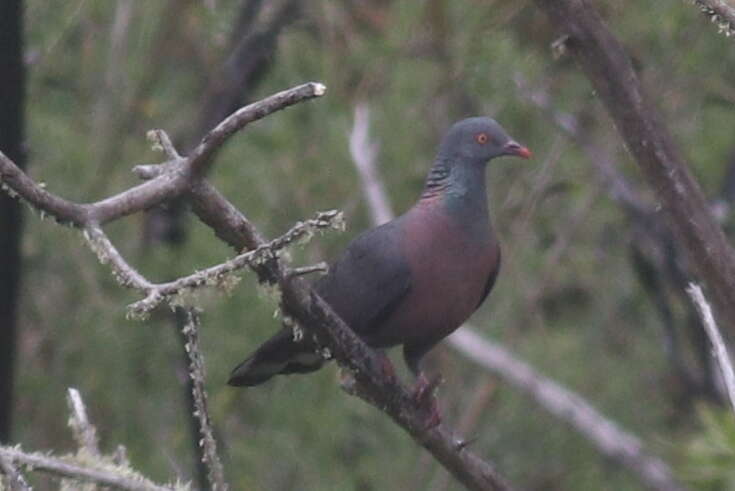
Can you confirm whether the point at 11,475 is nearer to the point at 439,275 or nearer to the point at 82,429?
the point at 82,429

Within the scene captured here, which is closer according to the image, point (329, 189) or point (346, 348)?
point (346, 348)

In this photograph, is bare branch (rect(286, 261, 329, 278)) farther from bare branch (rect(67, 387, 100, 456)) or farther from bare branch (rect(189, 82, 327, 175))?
bare branch (rect(67, 387, 100, 456))

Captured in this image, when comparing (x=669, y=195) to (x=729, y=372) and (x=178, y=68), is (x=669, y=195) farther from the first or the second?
(x=178, y=68)

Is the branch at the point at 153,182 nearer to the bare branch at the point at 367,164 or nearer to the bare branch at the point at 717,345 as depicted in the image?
the bare branch at the point at 717,345

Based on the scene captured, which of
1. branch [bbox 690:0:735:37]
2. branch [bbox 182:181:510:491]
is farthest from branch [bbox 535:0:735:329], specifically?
branch [bbox 182:181:510:491]

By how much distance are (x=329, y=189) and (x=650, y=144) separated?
14.6ft

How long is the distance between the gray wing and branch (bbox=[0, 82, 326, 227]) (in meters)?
1.94

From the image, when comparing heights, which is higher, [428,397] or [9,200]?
[9,200]

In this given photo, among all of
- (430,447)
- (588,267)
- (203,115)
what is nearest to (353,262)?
(430,447)

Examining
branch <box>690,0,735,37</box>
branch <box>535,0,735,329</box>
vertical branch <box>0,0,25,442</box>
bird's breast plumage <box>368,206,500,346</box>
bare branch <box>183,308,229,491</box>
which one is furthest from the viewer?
vertical branch <box>0,0,25,442</box>

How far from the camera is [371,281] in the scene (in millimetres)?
4977

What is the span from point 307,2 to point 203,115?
2.45ft

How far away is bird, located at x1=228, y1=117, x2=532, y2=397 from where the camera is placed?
4.94 metres

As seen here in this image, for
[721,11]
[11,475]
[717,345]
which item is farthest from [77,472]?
[721,11]
